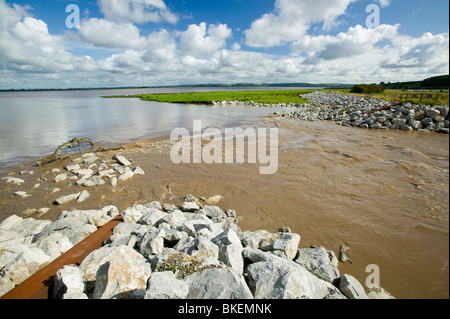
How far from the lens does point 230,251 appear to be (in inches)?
140

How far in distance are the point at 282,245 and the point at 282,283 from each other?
126 cm

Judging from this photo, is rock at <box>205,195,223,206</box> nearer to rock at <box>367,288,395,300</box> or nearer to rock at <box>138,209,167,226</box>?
rock at <box>138,209,167,226</box>

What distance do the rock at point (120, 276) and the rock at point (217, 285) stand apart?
733mm

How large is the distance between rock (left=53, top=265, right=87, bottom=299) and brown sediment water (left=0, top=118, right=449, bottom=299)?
386 cm

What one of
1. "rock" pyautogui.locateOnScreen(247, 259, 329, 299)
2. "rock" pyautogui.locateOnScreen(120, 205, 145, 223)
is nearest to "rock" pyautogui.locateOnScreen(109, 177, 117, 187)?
"rock" pyautogui.locateOnScreen(120, 205, 145, 223)

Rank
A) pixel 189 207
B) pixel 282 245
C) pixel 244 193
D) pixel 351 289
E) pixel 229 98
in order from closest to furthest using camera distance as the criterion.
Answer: pixel 351 289 → pixel 282 245 → pixel 189 207 → pixel 244 193 → pixel 229 98

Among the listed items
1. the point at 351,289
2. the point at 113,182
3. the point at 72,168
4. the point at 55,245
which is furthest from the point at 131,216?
the point at 72,168

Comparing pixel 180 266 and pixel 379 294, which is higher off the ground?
pixel 180 266

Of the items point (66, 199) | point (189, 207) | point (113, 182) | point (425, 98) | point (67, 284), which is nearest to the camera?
point (67, 284)

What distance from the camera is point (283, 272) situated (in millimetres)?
3043

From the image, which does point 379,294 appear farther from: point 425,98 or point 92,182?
point 425,98

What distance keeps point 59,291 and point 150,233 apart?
59.1 inches

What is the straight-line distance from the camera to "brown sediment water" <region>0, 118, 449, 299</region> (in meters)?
3.65
